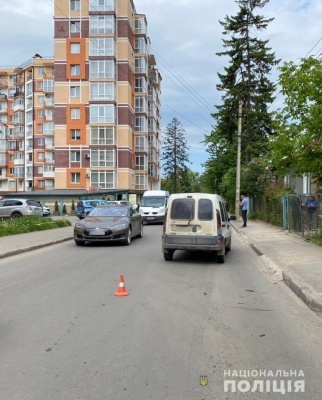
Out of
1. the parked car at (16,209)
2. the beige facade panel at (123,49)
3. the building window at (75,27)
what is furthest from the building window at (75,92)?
the parked car at (16,209)

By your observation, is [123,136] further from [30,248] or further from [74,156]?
[30,248]

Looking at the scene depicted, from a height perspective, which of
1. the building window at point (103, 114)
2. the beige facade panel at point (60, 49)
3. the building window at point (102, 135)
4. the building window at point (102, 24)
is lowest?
the building window at point (102, 135)

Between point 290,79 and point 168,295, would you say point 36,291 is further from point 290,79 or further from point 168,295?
point 290,79

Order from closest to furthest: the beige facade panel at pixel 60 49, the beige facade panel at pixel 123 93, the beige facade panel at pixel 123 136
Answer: the beige facade panel at pixel 60 49 < the beige facade panel at pixel 123 93 < the beige facade panel at pixel 123 136

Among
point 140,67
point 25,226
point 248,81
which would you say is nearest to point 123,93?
point 140,67

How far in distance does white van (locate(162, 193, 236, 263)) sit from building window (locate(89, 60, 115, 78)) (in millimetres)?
48897

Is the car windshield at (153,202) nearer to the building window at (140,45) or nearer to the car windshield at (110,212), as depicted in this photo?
Result: the car windshield at (110,212)

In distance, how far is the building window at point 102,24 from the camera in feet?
184

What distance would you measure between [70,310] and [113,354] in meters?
1.88

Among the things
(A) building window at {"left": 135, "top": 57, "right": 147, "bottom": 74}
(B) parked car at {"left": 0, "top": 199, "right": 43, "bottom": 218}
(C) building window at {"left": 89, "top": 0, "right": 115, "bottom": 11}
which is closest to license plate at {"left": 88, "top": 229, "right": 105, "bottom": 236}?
(B) parked car at {"left": 0, "top": 199, "right": 43, "bottom": 218}

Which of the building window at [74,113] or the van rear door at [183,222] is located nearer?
the van rear door at [183,222]

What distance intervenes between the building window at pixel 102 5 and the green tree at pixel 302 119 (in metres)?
48.5

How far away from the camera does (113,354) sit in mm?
4324

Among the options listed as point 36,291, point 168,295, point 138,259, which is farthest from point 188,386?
point 138,259
